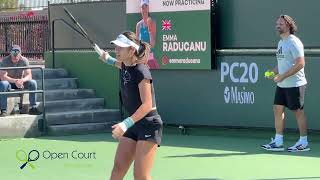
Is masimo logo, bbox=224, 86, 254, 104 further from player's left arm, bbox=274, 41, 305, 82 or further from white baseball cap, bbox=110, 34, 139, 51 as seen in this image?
white baseball cap, bbox=110, 34, 139, 51

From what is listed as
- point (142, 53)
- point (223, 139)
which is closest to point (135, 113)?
point (142, 53)

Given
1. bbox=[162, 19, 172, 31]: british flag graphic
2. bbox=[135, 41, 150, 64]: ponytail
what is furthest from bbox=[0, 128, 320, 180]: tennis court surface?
bbox=[135, 41, 150, 64]: ponytail

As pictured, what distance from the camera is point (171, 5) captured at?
13.4 metres

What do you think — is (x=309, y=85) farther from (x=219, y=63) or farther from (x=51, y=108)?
(x=51, y=108)

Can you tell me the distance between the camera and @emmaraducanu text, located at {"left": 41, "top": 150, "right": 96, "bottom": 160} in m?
10.8

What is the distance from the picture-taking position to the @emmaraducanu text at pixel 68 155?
425 inches

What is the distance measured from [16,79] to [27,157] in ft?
11.5

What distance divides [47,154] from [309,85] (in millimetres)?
4501

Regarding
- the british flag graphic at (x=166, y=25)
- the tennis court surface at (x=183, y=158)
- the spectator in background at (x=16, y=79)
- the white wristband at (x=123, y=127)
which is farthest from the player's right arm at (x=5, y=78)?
the white wristband at (x=123, y=127)

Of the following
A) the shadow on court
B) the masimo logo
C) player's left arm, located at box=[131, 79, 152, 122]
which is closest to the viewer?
player's left arm, located at box=[131, 79, 152, 122]

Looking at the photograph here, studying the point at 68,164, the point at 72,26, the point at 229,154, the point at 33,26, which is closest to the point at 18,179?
the point at 68,164

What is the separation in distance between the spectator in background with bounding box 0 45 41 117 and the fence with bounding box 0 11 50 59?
3457mm

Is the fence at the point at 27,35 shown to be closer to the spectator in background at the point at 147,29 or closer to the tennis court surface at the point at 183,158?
the spectator in background at the point at 147,29

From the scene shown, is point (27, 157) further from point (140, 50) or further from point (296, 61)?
point (140, 50)
